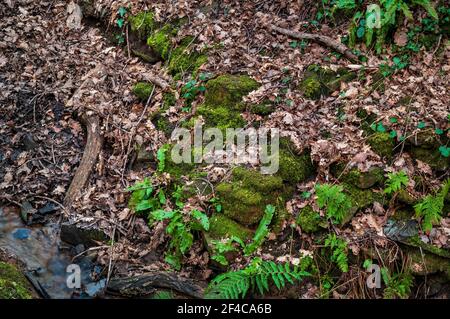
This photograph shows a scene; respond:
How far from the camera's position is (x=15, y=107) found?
7.69 meters

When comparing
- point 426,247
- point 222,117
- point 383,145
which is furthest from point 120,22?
point 426,247

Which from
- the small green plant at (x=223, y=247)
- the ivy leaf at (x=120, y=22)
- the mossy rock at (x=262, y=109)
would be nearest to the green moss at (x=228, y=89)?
the mossy rock at (x=262, y=109)

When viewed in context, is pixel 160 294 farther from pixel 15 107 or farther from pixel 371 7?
pixel 371 7

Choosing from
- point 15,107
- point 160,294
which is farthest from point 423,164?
point 15,107

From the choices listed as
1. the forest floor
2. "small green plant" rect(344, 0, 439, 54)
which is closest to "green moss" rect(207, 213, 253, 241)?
Result: the forest floor

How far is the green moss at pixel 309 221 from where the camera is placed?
17.4 ft

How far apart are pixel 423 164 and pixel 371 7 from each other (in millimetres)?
3009

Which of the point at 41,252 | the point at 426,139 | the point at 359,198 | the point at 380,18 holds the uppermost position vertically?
the point at 380,18

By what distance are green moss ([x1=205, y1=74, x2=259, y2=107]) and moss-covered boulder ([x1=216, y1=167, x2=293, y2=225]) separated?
1544 mm

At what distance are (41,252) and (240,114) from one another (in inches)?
150

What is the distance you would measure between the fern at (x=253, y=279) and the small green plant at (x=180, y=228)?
73 cm

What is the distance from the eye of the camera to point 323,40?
23.8ft

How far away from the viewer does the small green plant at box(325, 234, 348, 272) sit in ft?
16.2

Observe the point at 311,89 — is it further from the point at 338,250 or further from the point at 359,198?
the point at 338,250
